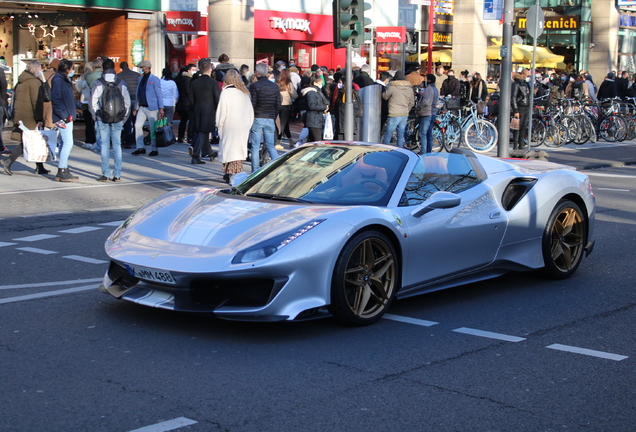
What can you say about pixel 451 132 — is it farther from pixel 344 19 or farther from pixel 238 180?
pixel 238 180

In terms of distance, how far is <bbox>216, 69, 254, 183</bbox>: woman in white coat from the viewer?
494 inches

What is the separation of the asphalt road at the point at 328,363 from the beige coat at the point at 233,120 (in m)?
5.14

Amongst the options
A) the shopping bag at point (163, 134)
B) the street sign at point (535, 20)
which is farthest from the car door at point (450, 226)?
the street sign at point (535, 20)

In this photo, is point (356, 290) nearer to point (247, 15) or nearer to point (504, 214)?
point (504, 214)

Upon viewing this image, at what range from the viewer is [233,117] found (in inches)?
497

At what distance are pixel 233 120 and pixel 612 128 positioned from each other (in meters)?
15.4

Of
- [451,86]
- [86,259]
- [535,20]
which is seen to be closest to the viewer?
[86,259]

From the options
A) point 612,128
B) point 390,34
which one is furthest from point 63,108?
point 390,34

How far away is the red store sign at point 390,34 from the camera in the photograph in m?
31.1

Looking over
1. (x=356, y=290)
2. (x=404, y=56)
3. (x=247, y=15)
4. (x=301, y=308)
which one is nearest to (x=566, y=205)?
(x=356, y=290)

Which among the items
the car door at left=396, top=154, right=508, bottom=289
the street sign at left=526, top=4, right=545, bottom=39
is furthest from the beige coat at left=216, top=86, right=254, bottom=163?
the street sign at left=526, top=4, right=545, bottom=39

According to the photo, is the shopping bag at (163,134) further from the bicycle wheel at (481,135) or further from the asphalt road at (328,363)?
the asphalt road at (328,363)

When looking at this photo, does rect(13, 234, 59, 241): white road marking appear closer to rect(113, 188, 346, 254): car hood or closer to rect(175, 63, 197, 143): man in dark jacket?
rect(113, 188, 346, 254): car hood

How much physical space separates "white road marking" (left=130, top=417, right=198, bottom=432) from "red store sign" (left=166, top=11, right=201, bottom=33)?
69.2ft
